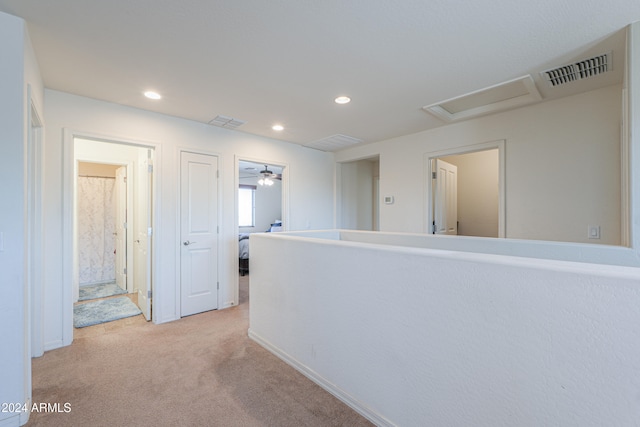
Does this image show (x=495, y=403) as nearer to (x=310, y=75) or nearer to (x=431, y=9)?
(x=431, y=9)

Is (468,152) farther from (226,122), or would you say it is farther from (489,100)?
(226,122)

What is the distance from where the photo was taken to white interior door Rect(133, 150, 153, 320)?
3.29 meters

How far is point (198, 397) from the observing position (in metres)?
1.87

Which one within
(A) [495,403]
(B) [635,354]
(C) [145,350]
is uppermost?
(B) [635,354]

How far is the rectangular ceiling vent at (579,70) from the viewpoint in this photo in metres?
2.14

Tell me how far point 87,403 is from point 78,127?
242 centimetres

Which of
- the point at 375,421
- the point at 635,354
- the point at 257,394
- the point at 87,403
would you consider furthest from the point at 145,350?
the point at 635,354

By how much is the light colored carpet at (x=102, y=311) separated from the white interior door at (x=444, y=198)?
166 inches

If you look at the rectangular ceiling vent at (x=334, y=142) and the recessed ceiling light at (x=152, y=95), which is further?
the rectangular ceiling vent at (x=334, y=142)

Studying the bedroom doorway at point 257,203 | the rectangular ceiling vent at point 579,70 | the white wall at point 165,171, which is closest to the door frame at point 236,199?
the white wall at point 165,171

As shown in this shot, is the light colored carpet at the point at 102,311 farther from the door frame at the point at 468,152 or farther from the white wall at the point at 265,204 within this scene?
the white wall at the point at 265,204

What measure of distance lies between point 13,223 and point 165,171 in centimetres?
173

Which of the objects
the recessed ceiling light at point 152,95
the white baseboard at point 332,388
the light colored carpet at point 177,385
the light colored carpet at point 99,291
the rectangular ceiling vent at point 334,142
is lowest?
the light colored carpet at point 177,385

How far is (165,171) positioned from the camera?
3285 mm
